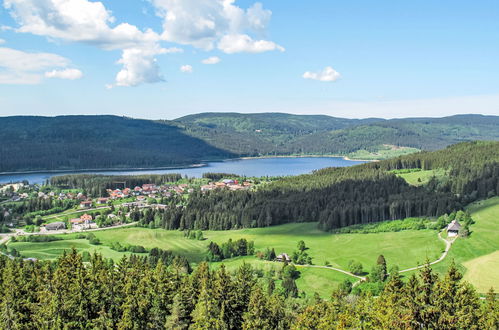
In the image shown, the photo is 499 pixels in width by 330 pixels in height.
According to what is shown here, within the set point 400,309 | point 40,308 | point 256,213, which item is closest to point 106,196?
point 256,213

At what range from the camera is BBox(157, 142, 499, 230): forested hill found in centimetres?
9931

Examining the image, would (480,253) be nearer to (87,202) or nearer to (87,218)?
(87,218)

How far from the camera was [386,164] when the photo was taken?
155 m

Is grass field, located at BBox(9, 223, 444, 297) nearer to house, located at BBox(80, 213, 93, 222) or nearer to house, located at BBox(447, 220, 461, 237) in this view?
house, located at BBox(447, 220, 461, 237)

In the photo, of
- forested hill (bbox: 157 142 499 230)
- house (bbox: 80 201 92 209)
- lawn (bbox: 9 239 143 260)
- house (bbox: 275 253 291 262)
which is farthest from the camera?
house (bbox: 80 201 92 209)

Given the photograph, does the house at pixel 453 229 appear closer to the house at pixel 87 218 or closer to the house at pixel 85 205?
the house at pixel 87 218

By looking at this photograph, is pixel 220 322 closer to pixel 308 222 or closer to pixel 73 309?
pixel 73 309

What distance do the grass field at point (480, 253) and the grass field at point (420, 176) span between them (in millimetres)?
33876

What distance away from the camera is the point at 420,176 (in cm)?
13312

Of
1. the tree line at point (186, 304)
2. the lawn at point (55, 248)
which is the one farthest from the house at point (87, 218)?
the tree line at point (186, 304)

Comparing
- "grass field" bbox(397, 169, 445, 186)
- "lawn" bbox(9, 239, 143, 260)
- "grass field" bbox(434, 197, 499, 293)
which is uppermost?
"grass field" bbox(397, 169, 445, 186)

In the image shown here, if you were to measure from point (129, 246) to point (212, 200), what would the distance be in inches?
1624

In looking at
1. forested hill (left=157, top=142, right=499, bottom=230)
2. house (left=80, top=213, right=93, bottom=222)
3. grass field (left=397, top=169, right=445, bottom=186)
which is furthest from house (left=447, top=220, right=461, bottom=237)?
house (left=80, top=213, right=93, bottom=222)

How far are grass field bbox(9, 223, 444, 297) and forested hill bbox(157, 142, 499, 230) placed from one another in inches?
199
